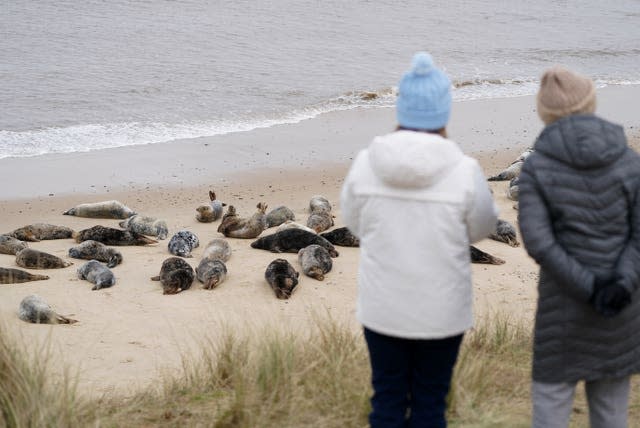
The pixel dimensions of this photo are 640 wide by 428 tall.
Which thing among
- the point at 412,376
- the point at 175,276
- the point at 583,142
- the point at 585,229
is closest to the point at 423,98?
the point at 583,142

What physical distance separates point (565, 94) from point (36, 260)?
6946mm

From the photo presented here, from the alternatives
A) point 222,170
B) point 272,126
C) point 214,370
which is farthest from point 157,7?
point 214,370

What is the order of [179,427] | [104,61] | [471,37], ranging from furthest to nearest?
[471,37] → [104,61] → [179,427]

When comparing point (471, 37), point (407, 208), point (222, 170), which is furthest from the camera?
point (471, 37)

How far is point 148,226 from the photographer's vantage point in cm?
1065

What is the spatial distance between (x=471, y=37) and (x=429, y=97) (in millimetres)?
26855

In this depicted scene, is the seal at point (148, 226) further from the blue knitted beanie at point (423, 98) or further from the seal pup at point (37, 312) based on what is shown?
the blue knitted beanie at point (423, 98)

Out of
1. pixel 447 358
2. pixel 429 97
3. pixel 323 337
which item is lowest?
pixel 323 337

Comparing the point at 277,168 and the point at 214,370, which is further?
the point at 277,168

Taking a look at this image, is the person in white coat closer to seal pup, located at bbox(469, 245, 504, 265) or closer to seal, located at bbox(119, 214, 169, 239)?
seal pup, located at bbox(469, 245, 504, 265)

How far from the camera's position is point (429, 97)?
3.73 meters

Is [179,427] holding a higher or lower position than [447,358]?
lower

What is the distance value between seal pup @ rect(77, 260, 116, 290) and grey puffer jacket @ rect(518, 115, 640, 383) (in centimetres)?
591

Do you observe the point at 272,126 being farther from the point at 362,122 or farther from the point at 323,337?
the point at 323,337
